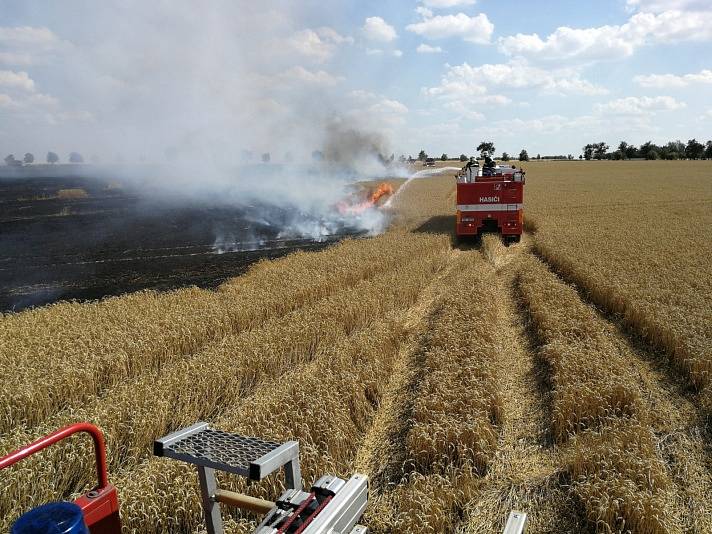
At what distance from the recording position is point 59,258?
71.5 feet

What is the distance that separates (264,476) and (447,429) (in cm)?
357

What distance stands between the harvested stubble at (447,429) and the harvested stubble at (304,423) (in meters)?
0.68

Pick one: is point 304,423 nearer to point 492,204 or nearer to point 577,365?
point 577,365

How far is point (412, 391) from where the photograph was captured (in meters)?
7.58

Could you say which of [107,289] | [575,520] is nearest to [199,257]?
[107,289]

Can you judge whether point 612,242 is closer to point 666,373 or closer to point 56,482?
point 666,373

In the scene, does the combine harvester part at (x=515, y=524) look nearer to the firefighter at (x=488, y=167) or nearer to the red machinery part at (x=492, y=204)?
the red machinery part at (x=492, y=204)

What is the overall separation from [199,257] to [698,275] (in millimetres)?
17058

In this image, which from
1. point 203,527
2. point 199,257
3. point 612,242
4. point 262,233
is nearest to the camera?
point 203,527

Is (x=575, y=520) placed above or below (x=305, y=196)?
below

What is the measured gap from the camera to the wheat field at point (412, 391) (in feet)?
16.3

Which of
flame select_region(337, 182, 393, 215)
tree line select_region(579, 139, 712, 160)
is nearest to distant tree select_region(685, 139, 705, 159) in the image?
tree line select_region(579, 139, 712, 160)

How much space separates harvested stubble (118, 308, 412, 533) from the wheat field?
0.08ft

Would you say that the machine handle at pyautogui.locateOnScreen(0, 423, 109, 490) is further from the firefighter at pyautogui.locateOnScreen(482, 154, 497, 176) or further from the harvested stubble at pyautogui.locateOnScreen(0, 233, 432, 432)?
the firefighter at pyautogui.locateOnScreen(482, 154, 497, 176)
